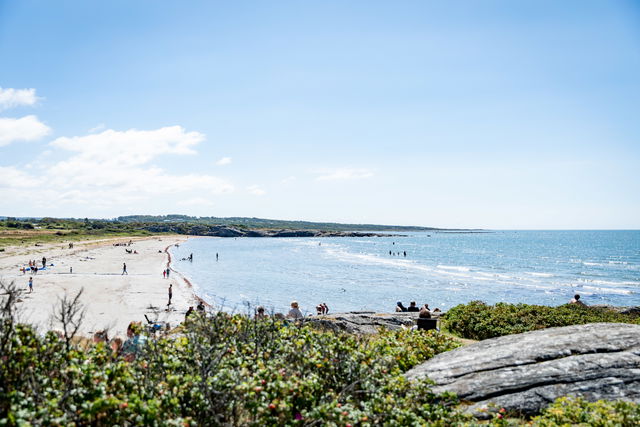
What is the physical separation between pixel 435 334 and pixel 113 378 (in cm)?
719

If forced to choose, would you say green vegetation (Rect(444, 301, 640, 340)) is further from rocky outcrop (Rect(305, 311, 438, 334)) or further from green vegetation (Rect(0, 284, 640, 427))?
green vegetation (Rect(0, 284, 640, 427))

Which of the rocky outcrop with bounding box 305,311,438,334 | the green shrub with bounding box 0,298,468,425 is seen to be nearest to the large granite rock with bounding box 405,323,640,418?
the green shrub with bounding box 0,298,468,425

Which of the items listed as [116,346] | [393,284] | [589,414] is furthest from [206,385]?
[393,284]

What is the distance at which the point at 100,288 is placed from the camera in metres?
36.2

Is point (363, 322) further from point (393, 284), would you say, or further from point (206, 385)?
point (393, 284)

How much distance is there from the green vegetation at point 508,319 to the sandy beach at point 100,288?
10425 millimetres

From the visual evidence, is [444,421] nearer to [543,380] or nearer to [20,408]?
[543,380]

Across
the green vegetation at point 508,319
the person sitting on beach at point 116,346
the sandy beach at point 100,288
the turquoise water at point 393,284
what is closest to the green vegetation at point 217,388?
the person sitting on beach at point 116,346

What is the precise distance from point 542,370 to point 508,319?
7910 millimetres

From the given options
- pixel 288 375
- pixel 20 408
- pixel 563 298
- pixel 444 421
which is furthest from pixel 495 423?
pixel 563 298

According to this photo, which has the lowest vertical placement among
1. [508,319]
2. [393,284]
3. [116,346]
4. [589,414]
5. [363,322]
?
[393,284]

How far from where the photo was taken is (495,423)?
508cm

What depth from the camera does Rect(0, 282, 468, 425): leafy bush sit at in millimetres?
3928

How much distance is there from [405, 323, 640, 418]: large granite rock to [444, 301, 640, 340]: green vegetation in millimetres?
5755
